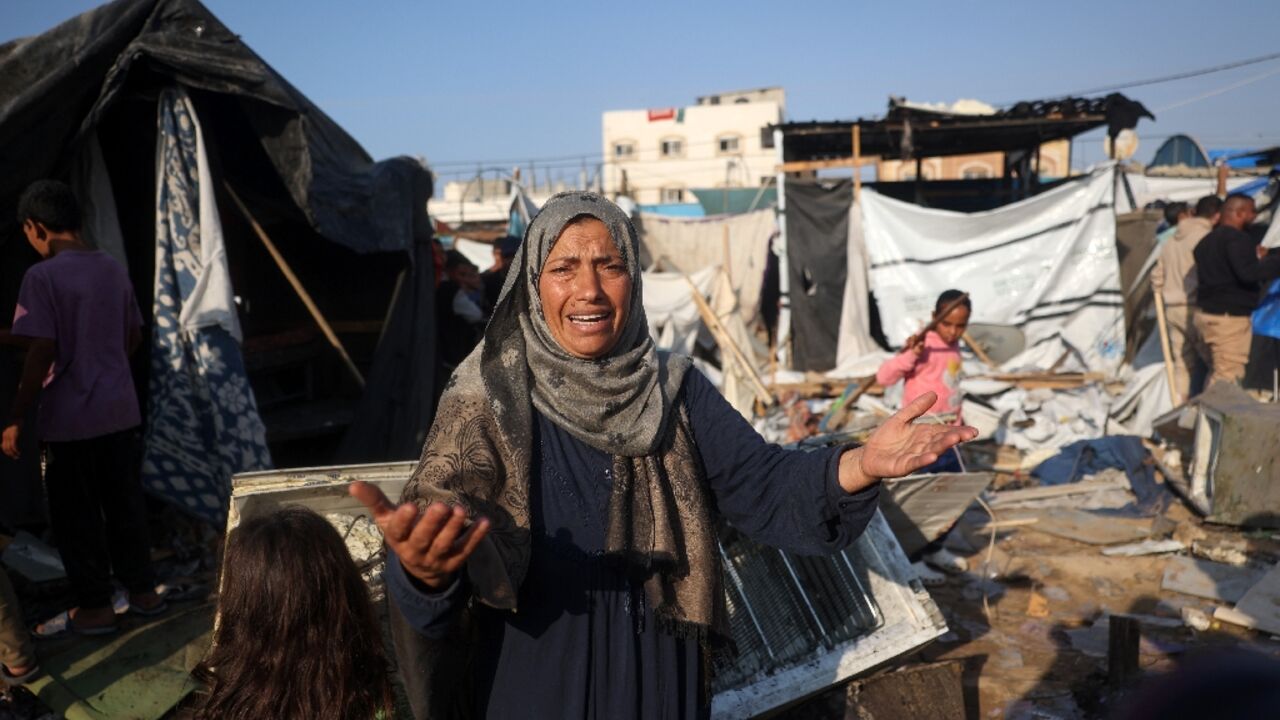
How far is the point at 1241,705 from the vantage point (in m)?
0.72

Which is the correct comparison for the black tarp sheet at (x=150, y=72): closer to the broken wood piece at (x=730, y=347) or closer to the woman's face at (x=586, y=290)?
the woman's face at (x=586, y=290)

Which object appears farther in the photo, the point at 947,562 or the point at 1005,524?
the point at 1005,524

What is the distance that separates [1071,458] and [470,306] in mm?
4843

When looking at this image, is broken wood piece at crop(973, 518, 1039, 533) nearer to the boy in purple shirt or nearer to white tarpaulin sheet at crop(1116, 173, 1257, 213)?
the boy in purple shirt

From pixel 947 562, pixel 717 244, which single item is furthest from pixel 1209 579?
pixel 717 244

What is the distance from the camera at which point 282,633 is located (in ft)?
5.65

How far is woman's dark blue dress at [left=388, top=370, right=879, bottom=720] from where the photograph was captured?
5.66 feet

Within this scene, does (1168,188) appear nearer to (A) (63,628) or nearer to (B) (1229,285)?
(B) (1229,285)

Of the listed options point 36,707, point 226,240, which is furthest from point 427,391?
point 36,707

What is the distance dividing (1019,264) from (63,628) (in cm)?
994

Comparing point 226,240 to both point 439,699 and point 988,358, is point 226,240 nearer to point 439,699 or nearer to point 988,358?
point 439,699

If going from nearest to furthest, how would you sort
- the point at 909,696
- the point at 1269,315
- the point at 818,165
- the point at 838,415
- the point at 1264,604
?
1. the point at 909,696
2. the point at 1264,604
3. the point at 1269,315
4. the point at 838,415
5. the point at 818,165

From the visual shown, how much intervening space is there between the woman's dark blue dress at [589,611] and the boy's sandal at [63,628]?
9.66ft

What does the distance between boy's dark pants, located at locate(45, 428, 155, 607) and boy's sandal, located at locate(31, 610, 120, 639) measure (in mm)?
97
